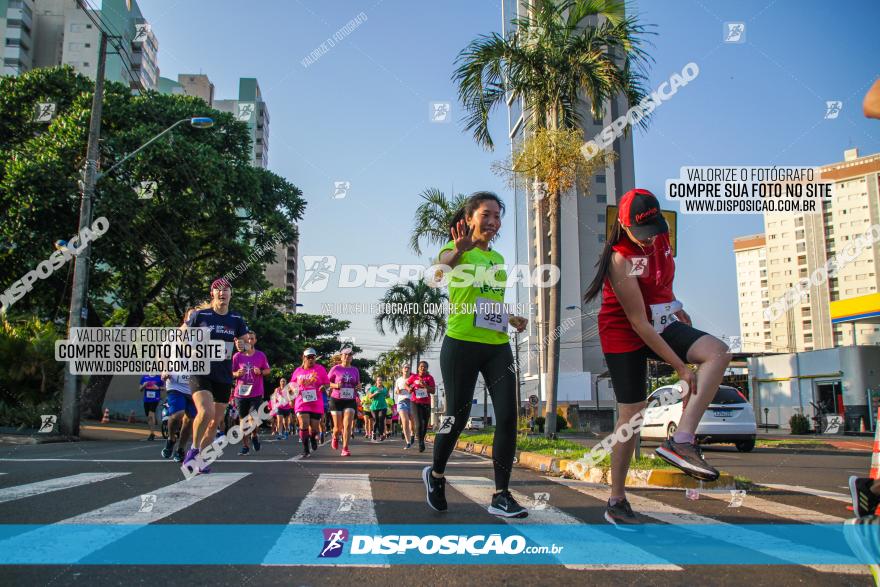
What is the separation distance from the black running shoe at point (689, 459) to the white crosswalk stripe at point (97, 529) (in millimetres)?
3007

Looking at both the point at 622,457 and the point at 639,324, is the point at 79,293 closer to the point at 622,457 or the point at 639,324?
the point at 622,457

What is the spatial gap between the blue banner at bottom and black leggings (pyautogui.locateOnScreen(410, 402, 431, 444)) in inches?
399

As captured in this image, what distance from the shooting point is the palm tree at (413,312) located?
128 ft

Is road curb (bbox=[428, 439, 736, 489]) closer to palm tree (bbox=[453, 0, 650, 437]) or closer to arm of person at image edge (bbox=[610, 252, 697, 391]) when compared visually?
arm of person at image edge (bbox=[610, 252, 697, 391])

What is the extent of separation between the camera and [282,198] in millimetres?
29281

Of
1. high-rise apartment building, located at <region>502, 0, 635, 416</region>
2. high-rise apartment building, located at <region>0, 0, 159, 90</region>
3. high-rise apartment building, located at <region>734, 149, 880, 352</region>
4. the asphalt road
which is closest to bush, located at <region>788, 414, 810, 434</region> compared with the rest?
the asphalt road

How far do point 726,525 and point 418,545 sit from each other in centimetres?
205

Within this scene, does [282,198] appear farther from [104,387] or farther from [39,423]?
[39,423]

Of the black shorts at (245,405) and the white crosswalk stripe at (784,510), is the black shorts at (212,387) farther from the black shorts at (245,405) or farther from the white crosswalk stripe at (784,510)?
the white crosswalk stripe at (784,510)

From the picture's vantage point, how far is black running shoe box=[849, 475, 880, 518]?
7.80 feet

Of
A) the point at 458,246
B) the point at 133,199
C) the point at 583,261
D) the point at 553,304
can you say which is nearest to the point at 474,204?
the point at 458,246

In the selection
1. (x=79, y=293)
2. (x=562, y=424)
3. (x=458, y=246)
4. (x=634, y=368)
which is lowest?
(x=562, y=424)

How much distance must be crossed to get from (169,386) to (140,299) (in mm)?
17003

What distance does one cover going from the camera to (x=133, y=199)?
22984mm
